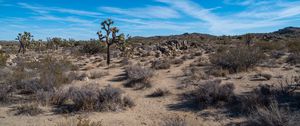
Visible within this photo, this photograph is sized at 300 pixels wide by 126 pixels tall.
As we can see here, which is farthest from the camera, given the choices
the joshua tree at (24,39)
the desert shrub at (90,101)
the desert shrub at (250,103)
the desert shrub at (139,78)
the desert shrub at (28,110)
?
the joshua tree at (24,39)

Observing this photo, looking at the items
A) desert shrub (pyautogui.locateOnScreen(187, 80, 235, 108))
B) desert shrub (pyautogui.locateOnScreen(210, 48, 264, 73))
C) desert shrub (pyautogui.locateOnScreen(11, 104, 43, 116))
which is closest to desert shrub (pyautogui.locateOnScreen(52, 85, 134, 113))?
desert shrub (pyautogui.locateOnScreen(11, 104, 43, 116))

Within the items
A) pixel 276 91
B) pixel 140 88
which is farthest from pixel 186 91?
pixel 276 91

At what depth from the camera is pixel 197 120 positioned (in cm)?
721

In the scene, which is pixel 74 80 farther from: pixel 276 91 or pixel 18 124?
pixel 276 91

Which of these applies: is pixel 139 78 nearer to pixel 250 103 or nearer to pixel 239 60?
pixel 239 60

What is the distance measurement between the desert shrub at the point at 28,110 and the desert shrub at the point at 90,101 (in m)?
0.59

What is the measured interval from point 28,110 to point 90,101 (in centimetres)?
174

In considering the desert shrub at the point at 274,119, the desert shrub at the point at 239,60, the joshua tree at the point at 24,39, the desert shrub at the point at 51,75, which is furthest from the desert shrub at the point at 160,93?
the joshua tree at the point at 24,39

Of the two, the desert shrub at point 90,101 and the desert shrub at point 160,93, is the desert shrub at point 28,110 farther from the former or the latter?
the desert shrub at point 160,93

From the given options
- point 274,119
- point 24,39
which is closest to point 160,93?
point 274,119

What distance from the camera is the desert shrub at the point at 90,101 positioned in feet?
26.7

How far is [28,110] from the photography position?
7.92m

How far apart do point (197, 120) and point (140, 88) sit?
14.3 feet

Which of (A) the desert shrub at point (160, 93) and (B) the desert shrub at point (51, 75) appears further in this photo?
(B) the desert shrub at point (51, 75)
